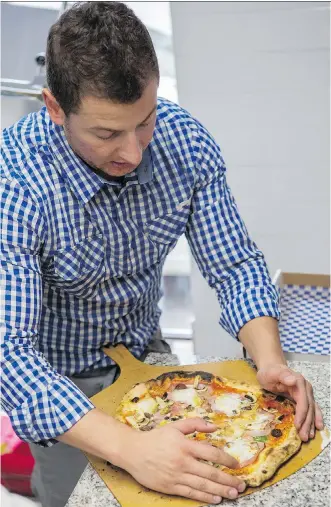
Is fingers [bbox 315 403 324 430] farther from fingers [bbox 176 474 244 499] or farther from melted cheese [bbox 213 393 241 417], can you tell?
fingers [bbox 176 474 244 499]

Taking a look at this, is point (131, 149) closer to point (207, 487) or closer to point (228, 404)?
point (228, 404)

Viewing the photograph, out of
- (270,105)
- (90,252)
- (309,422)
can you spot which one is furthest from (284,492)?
(270,105)

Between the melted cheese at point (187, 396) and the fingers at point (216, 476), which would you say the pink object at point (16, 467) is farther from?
the fingers at point (216, 476)


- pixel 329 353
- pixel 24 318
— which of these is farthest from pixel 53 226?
pixel 329 353

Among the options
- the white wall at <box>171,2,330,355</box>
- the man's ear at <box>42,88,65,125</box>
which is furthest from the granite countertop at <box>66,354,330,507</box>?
the white wall at <box>171,2,330,355</box>

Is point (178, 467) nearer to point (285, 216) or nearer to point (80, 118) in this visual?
point (80, 118)

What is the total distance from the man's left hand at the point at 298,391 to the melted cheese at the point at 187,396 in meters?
0.15

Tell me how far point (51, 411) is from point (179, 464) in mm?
310

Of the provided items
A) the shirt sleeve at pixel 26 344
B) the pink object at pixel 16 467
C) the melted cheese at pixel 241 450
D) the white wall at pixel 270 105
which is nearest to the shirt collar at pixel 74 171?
the shirt sleeve at pixel 26 344

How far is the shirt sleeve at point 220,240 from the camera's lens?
194 centimetres

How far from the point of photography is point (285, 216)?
10.4 ft

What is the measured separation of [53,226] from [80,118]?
0.29m

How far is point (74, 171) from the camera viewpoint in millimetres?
1801

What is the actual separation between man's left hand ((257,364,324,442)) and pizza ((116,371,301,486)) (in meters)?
0.02
